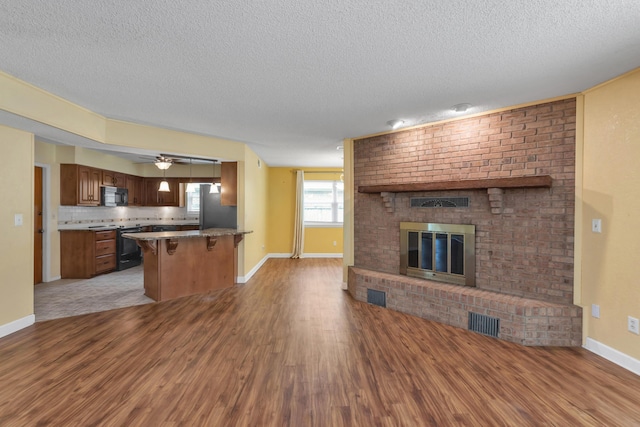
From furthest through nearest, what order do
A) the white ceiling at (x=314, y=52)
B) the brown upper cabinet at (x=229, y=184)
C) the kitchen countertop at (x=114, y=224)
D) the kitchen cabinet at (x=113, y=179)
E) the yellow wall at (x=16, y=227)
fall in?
the kitchen cabinet at (x=113, y=179) < the kitchen countertop at (x=114, y=224) < the brown upper cabinet at (x=229, y=184) < the yellow wall at (x=16, y=227) < the white ceiling at (x=314, y=52)

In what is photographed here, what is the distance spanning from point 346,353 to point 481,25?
273 centimetres

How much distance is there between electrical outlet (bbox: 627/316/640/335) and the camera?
2.41 m

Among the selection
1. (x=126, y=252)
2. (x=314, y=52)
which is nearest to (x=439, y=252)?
(x=314, y=52)

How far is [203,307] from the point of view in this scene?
3.96 meters

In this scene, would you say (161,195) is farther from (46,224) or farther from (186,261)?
(186,261)

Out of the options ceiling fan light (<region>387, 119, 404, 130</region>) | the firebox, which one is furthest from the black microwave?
the firebox

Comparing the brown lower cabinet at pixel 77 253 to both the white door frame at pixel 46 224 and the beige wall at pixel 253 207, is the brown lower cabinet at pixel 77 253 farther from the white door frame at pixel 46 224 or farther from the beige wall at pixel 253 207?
the beige wall at pixel 253 207

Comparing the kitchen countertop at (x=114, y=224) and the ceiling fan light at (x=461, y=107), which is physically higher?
the ceiling fan light at (x=461, y=107)

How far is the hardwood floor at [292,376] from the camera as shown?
1.87m

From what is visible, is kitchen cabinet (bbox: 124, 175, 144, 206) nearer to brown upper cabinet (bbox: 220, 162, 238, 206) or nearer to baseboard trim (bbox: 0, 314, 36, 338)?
brown upper cabinet (bbox: 220, 162, 238, 206)

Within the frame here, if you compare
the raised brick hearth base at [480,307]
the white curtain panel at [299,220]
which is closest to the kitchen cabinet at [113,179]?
the white curtain panel at [299,220]

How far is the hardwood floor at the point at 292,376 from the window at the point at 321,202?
463 centimetres

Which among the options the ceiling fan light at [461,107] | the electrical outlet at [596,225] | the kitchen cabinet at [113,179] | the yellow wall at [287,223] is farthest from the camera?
the yellow wall at [287,223]

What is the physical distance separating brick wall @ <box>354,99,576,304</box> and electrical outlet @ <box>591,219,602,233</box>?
0.64 ft
